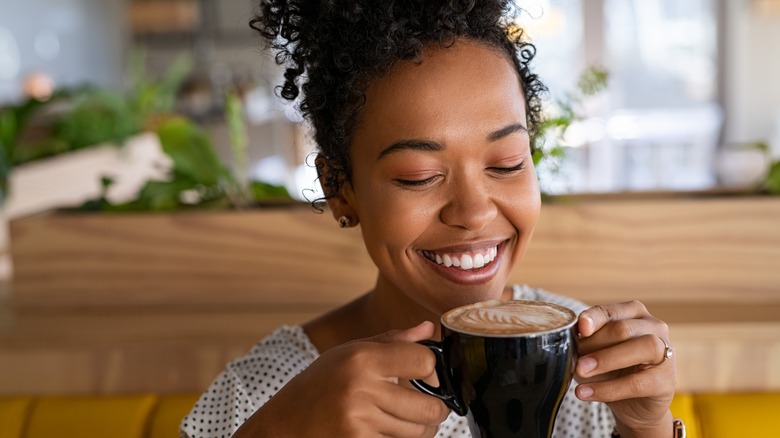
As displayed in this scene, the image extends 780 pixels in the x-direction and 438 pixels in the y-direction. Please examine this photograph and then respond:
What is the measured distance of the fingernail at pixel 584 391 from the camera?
0.86 metres

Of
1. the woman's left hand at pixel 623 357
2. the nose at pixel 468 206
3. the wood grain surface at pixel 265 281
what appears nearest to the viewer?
the woman's left hand at pixel 623 357

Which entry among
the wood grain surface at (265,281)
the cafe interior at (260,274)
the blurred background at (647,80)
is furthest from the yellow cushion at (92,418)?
the blurred background at (647,80)

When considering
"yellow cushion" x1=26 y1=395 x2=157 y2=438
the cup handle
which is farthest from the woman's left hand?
"yellow cushion" x1=26 y1=395 x2=157 y2=438

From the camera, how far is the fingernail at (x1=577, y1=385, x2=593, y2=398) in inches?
34.0

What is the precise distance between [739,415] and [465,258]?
680 millimetres

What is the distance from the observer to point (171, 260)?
1936mm

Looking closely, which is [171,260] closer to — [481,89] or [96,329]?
[96,329]

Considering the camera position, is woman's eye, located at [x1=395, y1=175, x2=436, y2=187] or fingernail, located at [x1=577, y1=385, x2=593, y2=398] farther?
woman's eye, located at [x1=395, y1=175, x2=436, y2=187]

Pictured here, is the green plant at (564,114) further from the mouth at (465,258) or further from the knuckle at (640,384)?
the knuckle at (640,384)

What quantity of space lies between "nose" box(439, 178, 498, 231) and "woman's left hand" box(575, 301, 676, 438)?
0.55ft

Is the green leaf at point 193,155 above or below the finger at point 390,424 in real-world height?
above

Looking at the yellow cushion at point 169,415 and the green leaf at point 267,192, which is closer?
the yellow cushion at point 169,415

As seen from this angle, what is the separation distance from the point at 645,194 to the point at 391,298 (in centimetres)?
89

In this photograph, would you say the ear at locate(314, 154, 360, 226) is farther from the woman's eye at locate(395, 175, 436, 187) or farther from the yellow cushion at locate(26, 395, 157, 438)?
the yellow cushion at locate(26, 395, 157, 438)
